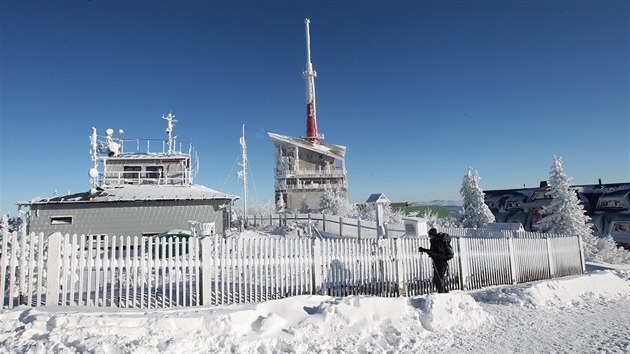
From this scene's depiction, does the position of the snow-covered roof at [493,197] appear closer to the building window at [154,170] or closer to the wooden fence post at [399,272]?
the building window at [154,170]


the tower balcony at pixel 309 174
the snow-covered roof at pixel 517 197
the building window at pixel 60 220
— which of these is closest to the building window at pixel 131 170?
the building window at pixel 60 220

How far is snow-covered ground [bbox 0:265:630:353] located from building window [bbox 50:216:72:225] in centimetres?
1548

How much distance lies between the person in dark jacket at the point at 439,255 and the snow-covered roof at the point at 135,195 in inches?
537

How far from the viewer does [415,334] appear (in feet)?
17.7

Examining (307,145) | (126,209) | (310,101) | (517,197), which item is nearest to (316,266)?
(126,209)

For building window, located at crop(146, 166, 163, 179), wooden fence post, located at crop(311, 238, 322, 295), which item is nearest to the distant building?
wooden fence post, located at crop(311, 238, 322, 295)

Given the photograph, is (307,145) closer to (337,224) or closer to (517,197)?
(337,224)

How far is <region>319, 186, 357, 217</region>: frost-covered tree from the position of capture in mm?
40406

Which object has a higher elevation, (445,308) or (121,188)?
(121,188)

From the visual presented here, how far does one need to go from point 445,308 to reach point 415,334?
3.17 feet

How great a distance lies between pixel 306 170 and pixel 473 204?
Answer: 945 inches

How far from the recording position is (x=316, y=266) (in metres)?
7.14

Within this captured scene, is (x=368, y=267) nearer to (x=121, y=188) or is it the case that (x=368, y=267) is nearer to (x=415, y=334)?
(x=415, y=334)

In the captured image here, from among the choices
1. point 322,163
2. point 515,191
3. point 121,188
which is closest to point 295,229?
point 121,188
